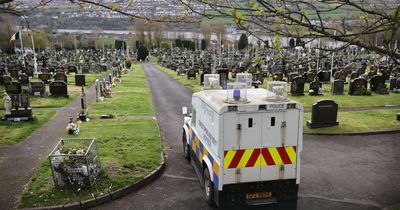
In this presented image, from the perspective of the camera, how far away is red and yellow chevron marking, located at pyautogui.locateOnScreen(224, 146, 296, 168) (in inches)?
293

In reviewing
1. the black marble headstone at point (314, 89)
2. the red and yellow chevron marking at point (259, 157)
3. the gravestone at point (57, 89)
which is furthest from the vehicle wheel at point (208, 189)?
the gravestone at point (57, 89)

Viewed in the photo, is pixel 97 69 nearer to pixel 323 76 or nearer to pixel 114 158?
pixel 323 76

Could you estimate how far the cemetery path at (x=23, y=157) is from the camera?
9.06 m

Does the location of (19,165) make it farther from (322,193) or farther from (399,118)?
(399,118)

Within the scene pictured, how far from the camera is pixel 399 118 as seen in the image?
17.1m

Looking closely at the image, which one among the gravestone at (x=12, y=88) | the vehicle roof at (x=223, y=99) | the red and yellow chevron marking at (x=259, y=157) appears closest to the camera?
the vehicle roof at (x=223, y=99)

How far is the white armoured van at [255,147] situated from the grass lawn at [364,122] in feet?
25.8

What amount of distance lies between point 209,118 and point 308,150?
6.17m

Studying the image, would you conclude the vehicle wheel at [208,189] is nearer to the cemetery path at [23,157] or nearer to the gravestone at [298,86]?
the cemetery path at [23,157]

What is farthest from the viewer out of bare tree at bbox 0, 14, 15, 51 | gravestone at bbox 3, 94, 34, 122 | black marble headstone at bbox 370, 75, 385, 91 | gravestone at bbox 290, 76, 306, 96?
bare tree at bbox 0, 14, 15, 51

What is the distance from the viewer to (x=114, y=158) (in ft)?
37.0

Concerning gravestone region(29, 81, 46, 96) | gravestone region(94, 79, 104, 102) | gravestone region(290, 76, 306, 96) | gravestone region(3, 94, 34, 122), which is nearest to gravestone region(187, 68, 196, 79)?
gravestone region(290, 76, 306, 96)

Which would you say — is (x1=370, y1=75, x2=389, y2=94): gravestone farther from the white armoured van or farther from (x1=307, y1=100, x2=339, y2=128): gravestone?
the white armoured van

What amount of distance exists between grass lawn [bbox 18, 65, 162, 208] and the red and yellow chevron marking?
3428 millimetres
